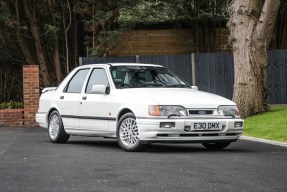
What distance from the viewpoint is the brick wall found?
2142 centimetres

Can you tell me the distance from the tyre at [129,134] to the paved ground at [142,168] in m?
0.20

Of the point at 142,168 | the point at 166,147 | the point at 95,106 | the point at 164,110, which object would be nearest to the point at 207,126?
the point at 164,110

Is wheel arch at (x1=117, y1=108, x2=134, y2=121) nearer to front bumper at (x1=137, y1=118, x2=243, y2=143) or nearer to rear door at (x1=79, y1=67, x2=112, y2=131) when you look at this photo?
rear door at (x1=79, y1=67, x2=112, y2=131)

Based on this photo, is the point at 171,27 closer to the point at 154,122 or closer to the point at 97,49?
the point at 97,49

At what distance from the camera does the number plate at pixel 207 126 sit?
1210 cm

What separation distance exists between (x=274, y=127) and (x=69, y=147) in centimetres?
520

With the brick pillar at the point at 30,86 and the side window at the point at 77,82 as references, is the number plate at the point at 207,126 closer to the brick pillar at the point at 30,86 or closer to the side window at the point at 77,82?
the side window at the point at 77,82

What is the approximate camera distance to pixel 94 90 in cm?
1312

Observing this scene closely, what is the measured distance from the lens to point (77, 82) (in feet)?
47.8

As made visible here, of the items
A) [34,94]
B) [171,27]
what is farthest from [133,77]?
[171,27]

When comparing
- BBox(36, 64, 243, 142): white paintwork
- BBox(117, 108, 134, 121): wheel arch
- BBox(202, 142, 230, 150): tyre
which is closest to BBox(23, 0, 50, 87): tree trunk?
BBox(36, 64, 243, 142): white paintwork

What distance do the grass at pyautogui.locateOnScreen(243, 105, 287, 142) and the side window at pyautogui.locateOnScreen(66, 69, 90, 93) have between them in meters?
3.96

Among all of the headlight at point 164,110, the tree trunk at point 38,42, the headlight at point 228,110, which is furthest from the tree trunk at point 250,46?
the tree trunk at point 38,42

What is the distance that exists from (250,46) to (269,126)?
354cm
